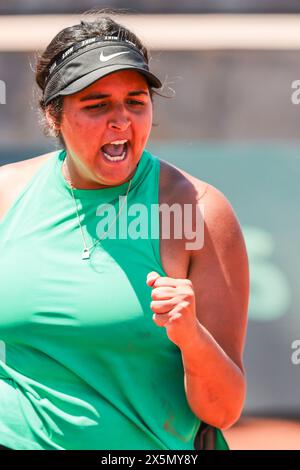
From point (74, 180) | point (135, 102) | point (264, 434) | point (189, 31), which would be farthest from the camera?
point (189, 31)

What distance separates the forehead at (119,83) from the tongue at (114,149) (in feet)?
0.37

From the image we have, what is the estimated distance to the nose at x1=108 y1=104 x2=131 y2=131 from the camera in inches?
77.8

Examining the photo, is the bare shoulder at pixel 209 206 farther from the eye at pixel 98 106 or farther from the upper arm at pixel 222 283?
the eye at pixel 98 106

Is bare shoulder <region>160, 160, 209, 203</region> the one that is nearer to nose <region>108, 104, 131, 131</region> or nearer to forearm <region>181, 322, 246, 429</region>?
nose <region>108, 104, 131, 131</region>

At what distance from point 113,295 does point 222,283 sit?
229mm

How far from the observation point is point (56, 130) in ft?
7.25

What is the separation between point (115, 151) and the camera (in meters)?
2.01

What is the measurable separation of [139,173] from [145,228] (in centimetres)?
14

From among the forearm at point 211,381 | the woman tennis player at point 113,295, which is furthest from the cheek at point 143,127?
the forearm at point 211,381

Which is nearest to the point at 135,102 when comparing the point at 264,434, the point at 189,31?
the point at 264,434

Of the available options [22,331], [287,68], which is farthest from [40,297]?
[287,68]

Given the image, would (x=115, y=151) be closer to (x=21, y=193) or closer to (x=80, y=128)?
(x=80, y=128)

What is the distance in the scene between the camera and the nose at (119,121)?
198cm
